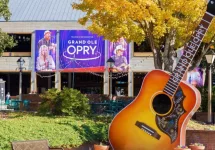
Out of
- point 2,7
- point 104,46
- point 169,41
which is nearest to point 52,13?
point 104,46

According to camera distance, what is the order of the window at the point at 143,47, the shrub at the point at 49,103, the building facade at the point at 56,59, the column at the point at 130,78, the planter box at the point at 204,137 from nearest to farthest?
the planter box at the point at 204,137
the shrub at the point at 49,103
the window at the point at 143,47
the column at the point at 130,78
the building facade at the point at 56,59

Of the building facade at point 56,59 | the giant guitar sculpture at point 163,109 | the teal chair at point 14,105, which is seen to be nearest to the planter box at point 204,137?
the giant guitar sculpture at point 163,109

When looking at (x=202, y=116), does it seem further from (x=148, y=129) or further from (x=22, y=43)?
(x=22, y=43)

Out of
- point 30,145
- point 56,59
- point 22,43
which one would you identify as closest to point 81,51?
point 56,59

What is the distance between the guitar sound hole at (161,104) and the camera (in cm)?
1211

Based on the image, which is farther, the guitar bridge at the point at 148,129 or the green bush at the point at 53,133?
the guitar bridge at the point at 148,129

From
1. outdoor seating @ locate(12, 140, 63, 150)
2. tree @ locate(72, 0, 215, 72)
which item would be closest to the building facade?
tree @ locate(72, 0, 215, 72)

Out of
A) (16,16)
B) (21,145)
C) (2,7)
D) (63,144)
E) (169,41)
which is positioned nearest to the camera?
(21,145)

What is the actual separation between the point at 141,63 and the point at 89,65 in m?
4.88

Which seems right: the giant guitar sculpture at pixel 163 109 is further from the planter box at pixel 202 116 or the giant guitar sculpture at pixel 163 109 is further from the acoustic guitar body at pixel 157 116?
the planter box at pixel 202 116

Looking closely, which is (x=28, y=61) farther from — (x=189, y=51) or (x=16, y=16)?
(x=189, y=51)

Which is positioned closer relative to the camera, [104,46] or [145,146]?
[145,146]

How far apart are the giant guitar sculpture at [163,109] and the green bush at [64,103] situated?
17.1 feet

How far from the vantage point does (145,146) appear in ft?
40.3
